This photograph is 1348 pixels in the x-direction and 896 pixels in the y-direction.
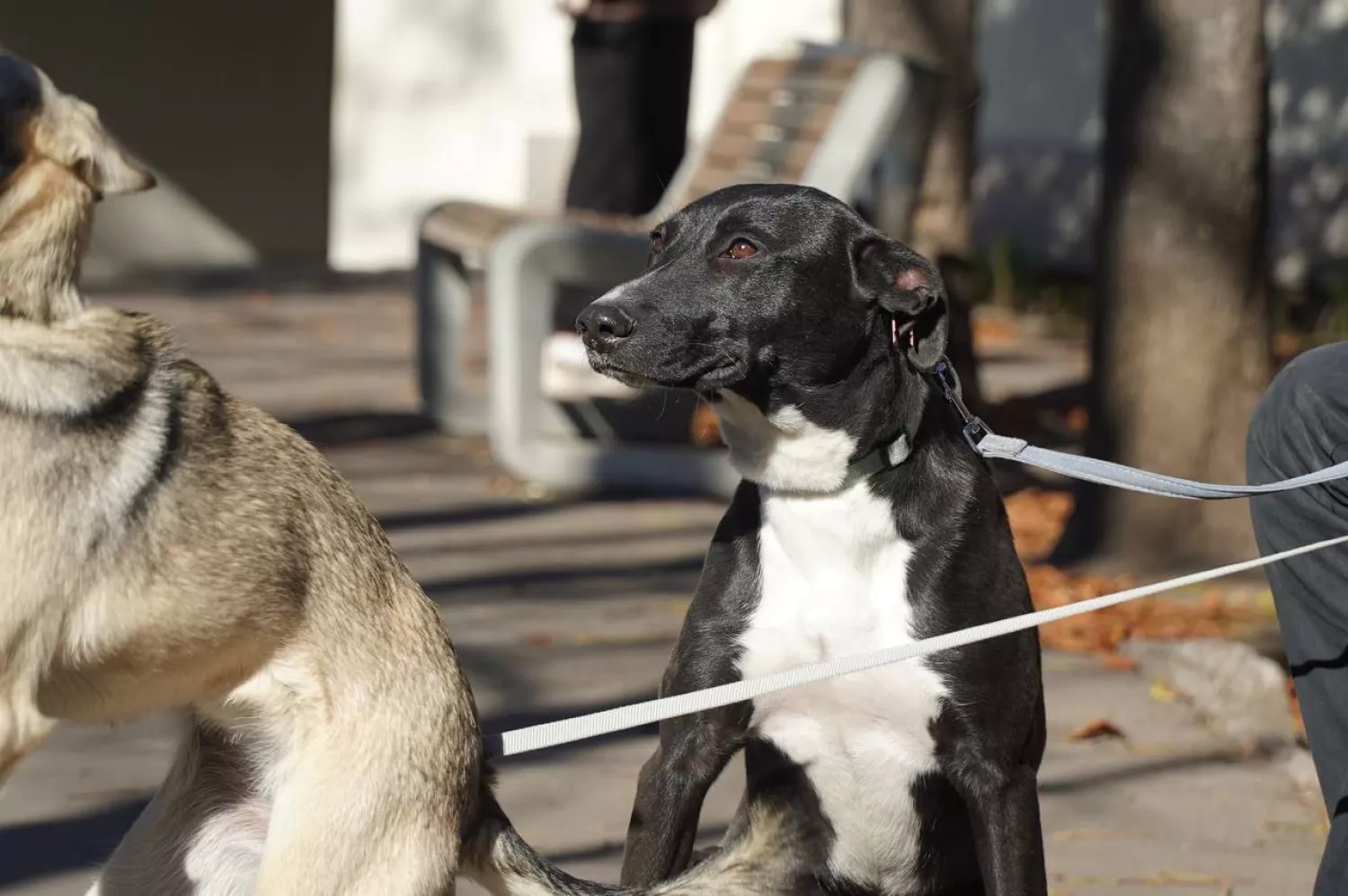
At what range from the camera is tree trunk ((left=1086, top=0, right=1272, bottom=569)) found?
610 centimetres

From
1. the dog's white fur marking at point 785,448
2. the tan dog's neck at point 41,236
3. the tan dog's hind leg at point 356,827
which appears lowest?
the tan dog's hind leg at point 356,827

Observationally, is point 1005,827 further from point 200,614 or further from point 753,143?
point 753,143

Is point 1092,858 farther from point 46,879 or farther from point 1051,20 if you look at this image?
point 1051,20

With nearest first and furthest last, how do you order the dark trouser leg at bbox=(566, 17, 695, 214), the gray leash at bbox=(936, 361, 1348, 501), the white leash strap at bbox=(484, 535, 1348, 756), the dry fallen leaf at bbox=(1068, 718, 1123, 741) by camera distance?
1. the white leash strap at bbox=(484, 535, 1348, 756)
2. the gray leash at bbox=(936, 361, 1348, 501)
3. the dry fallen leaf at bbox=(1068, 718, 1123, 741)
4. the dark trouser leg at bbox=(566, 17, 695, 214)

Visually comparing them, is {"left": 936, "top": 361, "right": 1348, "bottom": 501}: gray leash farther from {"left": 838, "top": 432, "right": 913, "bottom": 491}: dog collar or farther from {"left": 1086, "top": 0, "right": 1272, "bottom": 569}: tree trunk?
{"left": 1086, "top": 0, "right": 1272, "bottom": 569}: tree trunk

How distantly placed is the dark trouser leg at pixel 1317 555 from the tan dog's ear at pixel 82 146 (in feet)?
6.33

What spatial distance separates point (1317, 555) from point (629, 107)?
209 inches

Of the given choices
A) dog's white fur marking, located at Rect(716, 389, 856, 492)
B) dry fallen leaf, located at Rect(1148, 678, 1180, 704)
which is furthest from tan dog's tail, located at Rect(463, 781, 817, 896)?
dry fallen leaf, located at Rect(1148, 678, 1180, 704)

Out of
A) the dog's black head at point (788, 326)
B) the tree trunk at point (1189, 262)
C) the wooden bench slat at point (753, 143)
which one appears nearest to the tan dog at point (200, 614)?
the dog's black head at point (788, 326)

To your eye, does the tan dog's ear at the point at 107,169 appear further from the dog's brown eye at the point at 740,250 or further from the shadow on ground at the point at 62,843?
the shadow on ground at the point at 62,843

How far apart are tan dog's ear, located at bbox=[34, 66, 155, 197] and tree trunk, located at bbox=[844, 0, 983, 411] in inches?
249

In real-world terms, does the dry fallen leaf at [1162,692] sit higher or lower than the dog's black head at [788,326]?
lower

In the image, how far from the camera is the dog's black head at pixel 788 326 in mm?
3250

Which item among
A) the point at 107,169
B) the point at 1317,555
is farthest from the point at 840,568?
the point at 107,169
